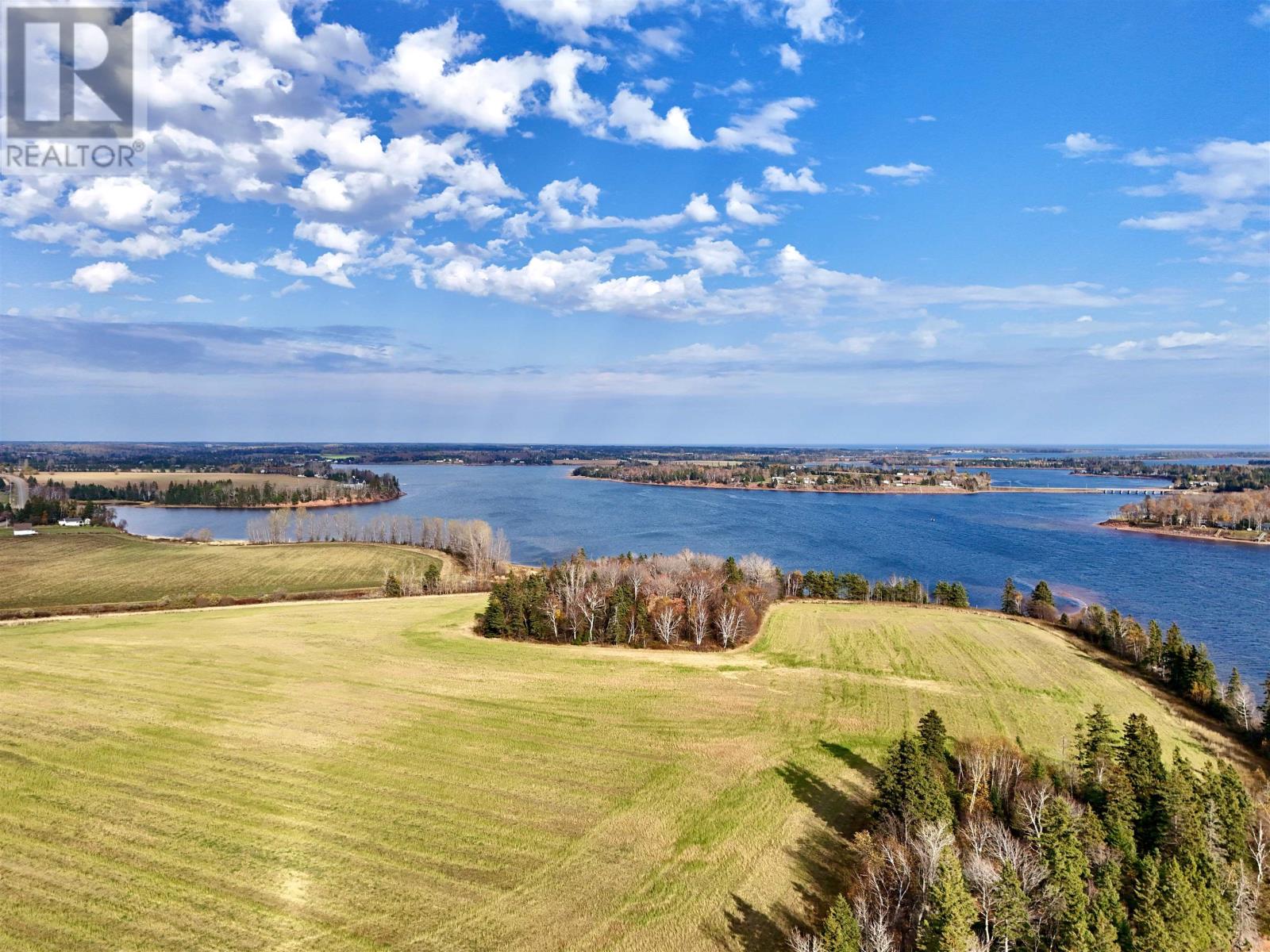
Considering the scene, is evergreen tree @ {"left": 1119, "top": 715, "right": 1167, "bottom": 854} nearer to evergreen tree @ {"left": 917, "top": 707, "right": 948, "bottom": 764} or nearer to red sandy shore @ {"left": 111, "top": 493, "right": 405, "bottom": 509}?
evergreen tree @ {"left": 917, "top": 707, "right": 948, "bottom": 764}

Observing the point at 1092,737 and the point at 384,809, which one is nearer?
the point at 384,809

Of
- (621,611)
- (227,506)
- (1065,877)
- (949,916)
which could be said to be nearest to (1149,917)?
(1065,877)

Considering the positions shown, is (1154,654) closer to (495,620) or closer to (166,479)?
(495,620)

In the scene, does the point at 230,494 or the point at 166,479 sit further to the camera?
the point at 166,479

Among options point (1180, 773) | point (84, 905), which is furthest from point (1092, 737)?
point (84, 905)

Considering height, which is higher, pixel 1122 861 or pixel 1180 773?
pixel 1180 773

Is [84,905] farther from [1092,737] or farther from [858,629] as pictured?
[858,629]
